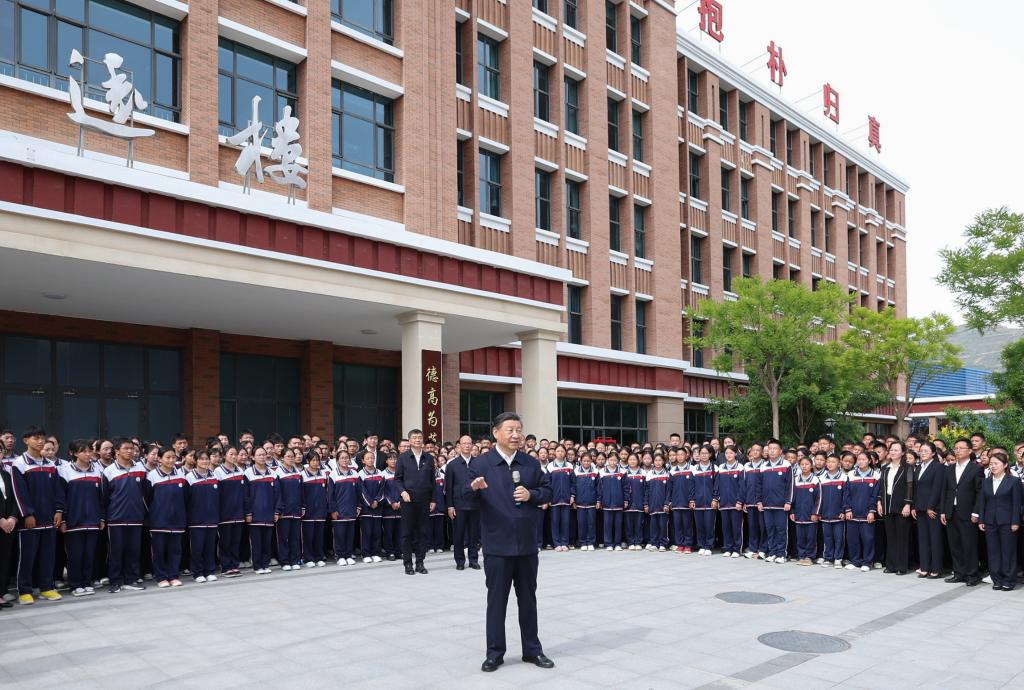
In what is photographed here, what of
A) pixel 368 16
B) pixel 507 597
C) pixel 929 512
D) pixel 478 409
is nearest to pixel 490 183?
pixel 368 16

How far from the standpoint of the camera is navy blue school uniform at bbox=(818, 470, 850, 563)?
544 inches

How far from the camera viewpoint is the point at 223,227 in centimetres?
1465

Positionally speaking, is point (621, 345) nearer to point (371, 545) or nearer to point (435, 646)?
point (371, 545)

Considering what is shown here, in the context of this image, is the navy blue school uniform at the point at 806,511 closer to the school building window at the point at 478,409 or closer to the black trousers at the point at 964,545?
the black trousers at the point at 964,545

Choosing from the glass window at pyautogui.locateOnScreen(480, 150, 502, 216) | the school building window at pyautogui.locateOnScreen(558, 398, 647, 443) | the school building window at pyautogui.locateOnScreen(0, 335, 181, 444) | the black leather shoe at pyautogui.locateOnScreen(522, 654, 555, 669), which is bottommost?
the black leather shoe at pyautogui.locateOnScreen(522, 654, 555, 669)

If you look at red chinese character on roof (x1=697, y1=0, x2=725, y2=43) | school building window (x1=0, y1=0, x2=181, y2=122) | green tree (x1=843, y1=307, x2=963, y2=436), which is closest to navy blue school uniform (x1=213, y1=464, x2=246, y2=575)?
school building window (x1=0, y1=0, x2=181, y2=122)

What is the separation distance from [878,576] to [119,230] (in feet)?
41.6

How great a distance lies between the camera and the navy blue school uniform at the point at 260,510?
1280cm

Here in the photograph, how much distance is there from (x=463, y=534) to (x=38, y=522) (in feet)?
19.3

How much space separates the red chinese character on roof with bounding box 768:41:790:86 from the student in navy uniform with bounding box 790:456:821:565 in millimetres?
31621

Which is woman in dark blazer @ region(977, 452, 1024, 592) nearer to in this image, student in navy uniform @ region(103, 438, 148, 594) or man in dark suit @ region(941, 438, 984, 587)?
man in dark suit @ region(941, 438, 984, 587)

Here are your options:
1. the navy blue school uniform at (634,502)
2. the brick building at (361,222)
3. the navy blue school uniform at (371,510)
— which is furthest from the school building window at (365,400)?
the navy blue school uniform at (634,502)

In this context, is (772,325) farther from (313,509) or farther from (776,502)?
(313,509)

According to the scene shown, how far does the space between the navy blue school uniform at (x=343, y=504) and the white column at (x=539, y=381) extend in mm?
7289
